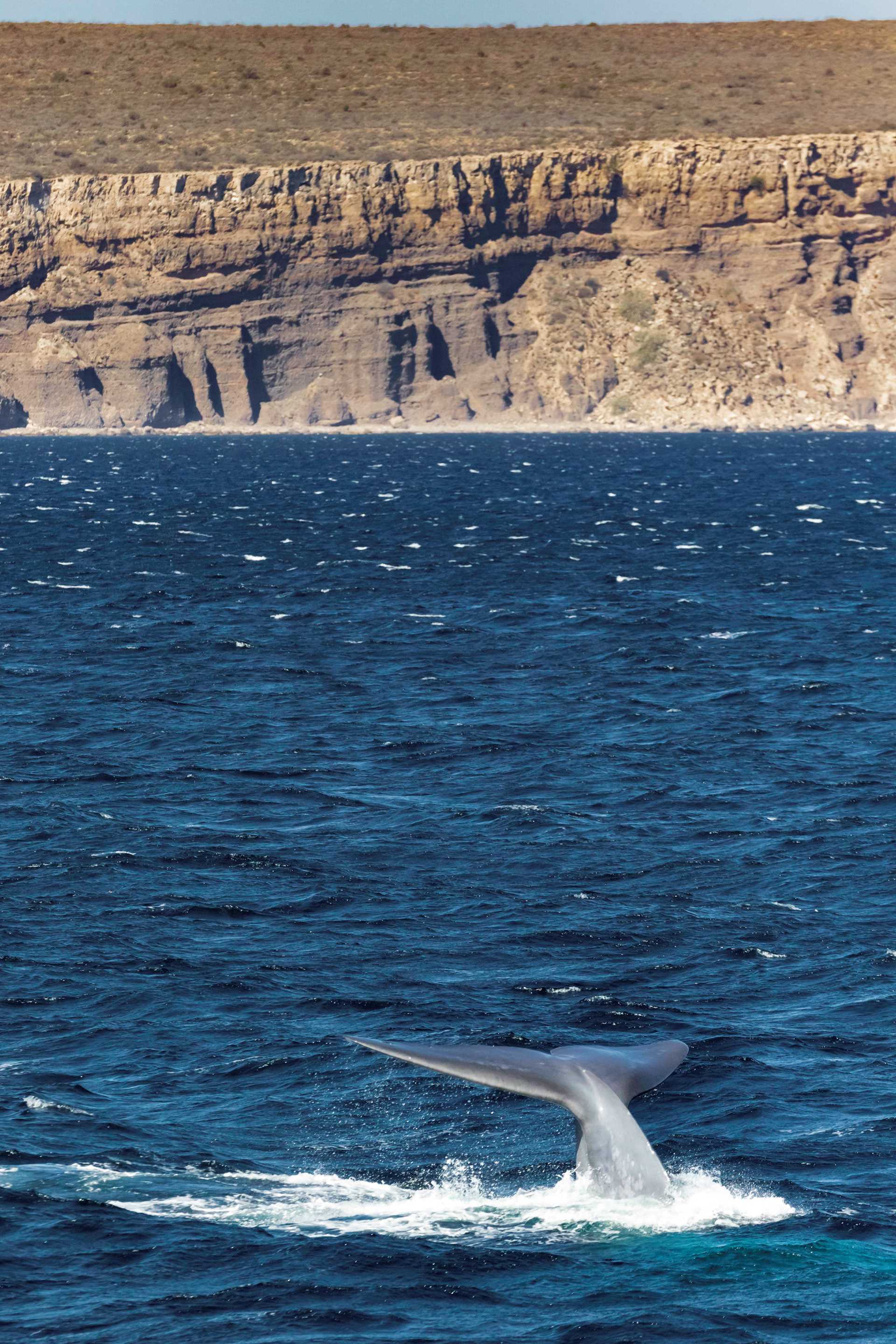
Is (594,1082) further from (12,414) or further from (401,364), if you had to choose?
(12,414)

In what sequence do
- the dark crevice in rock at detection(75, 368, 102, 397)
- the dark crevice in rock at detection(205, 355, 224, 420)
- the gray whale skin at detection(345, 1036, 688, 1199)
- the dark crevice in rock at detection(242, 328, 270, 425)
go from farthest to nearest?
the dark crevice in rock at detection(75, 368, 102, 397) < the dark crevice in rock at detection(205, 355, 224, 420) < the dark crevice in rock at detection(242, 328, 270, 425) < the gray whale skin at detection(345, 1036, 688, 1199)

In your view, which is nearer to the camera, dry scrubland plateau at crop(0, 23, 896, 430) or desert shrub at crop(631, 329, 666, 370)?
dry scrubland plateau at crop(0, 23, 896, 430)

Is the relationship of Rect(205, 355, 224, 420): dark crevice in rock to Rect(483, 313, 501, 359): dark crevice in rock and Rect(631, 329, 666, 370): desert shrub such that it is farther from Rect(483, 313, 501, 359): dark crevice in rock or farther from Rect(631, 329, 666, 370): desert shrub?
Rect(631, 329, 666, 370): desert shrub

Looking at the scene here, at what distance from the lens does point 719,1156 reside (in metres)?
21.6

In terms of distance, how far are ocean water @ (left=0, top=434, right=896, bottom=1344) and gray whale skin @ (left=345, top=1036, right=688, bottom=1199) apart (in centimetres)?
47

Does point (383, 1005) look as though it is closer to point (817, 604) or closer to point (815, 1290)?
point (815, 1290)

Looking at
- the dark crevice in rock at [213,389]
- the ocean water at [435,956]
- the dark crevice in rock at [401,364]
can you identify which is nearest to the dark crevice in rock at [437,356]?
the dark crevice in rock at [401,364]

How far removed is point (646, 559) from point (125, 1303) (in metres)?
63.7

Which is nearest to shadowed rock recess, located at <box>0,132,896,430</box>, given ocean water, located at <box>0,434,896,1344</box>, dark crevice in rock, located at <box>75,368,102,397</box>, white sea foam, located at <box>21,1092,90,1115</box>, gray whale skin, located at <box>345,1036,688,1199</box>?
dark crevice in rock, located at <box>75,368,102,397</box>

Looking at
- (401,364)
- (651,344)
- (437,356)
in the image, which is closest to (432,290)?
(437,356)

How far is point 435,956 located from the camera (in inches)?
1118

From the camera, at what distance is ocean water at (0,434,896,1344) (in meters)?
18.9

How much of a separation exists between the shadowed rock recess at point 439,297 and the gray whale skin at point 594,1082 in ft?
577

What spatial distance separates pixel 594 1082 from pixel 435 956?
10.1 m
